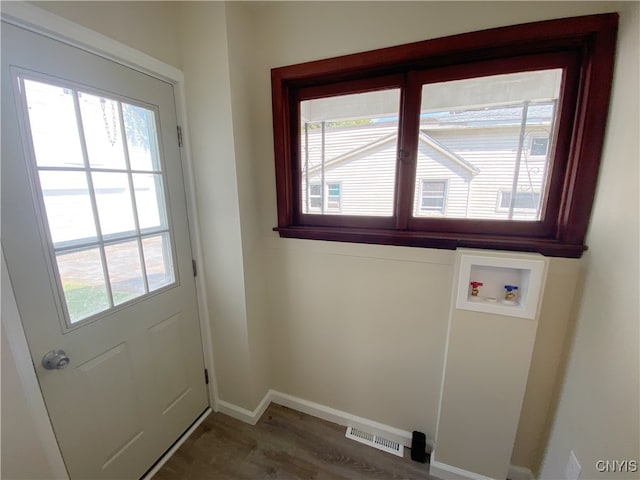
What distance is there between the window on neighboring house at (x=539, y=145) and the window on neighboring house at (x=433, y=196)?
37cm

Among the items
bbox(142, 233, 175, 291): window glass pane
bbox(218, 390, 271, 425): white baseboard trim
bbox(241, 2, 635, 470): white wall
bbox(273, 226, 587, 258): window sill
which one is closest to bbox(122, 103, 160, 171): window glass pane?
bbox(142, 233, 175, 291): window glass pane

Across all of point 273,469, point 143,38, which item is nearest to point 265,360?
point 273,469

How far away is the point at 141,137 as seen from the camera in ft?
3.99

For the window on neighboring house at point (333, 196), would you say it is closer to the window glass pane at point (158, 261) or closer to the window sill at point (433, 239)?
the window sill at point (433, 239)

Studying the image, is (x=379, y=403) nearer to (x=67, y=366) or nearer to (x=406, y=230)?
(x=406, y=230)

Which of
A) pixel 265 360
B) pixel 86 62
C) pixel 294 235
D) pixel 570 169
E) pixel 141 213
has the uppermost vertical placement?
pixel 86 62

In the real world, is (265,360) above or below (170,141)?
below

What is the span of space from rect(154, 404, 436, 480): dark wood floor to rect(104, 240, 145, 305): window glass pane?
3.34 ft

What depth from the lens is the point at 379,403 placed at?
5.08ft

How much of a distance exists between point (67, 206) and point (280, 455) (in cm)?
164

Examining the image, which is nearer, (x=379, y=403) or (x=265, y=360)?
(x=379, y=403)

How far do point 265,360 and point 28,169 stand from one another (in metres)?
1.53

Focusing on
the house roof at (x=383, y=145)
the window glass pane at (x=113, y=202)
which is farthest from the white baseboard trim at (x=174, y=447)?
the house roof at (x=383, y=145)

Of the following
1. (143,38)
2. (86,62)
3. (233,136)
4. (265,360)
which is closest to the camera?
(86,62)
